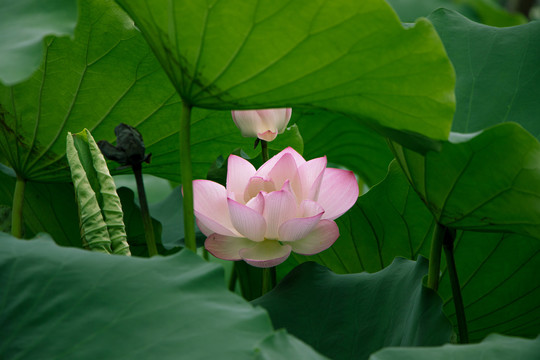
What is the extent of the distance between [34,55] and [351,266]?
49 centimetres

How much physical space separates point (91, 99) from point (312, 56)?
36 centimetres

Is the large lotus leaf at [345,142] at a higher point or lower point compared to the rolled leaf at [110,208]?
lower

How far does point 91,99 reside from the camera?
2.58 feet

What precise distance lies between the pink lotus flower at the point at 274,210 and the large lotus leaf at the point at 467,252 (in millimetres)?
153

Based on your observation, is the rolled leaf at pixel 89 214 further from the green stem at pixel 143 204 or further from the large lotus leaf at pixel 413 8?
the large lotus leaf at pixel 413 8

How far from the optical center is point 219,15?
517 mm

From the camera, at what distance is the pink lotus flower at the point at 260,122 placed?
681mm

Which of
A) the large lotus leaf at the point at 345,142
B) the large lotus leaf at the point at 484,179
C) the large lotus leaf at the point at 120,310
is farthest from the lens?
the large lotus leaf at the point at 345,142

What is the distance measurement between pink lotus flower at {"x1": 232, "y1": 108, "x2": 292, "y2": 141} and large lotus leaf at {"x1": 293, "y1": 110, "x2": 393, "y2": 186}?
27 centimetres

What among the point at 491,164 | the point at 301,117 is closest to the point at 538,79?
the point at 491,164

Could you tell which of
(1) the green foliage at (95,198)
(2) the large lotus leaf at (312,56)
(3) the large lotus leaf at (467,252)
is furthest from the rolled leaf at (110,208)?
(3) the large lotus leaf at (467,252)

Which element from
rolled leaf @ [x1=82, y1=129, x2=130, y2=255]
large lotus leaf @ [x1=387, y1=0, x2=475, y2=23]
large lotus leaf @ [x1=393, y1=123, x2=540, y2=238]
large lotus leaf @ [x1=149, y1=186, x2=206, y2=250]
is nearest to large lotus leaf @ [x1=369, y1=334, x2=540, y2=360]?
large lotus leaf @ [x1=393, y1=123, x2=540, y2=238]

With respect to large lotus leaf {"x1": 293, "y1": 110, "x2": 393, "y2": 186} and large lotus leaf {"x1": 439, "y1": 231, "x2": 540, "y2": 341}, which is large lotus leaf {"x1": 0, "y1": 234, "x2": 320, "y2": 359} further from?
large lotus leaf {"x1": 293, "y1": 110, "x2": 393, "y2": 186}

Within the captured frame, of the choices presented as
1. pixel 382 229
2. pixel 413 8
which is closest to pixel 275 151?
pixel 382 229
